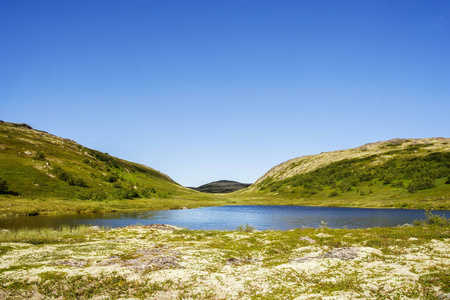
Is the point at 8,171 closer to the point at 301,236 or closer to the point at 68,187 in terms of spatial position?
the point at 68,187

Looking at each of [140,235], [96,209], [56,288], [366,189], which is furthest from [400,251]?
[366,189]

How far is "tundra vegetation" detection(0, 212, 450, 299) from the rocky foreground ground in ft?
0.19

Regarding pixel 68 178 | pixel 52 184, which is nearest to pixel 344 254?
pixel 52 184

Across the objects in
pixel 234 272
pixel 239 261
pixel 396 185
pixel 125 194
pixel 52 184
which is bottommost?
pixel 239 261

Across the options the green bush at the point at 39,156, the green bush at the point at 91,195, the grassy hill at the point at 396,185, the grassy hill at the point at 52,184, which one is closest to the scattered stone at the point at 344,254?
the grassy hill at the point at 52,184

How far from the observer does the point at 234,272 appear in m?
23.1

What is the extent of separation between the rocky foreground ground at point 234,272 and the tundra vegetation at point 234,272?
0.06 meters

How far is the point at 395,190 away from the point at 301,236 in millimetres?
128915

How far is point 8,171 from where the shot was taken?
103812 millimetres

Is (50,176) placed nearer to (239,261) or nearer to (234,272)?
(239,261)

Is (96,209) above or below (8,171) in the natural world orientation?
below

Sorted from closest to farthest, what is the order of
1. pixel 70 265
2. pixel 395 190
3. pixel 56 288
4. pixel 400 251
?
pixel 56 288
pixel 70 265
pixel 400 251
pixel 395 190

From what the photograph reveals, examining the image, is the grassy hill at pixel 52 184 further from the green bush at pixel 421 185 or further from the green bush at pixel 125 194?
the green bush at pixel 421 185

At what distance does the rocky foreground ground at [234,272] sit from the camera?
18.3 meters
